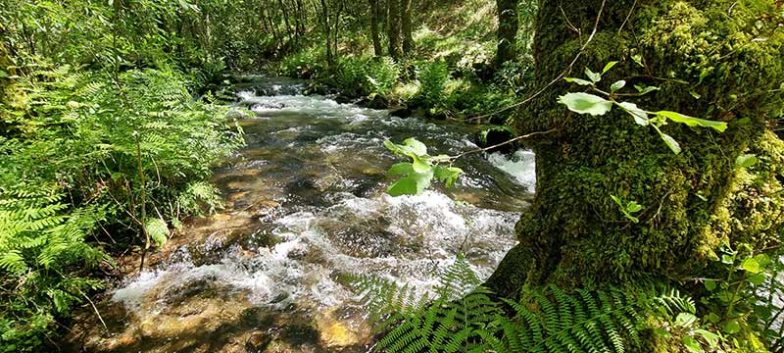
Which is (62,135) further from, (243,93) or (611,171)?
(243,93)

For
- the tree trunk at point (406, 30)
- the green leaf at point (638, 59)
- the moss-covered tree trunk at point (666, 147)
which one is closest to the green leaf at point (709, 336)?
the moss-covered tree trunk at point (666, 147)

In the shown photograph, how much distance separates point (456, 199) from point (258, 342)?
348cm

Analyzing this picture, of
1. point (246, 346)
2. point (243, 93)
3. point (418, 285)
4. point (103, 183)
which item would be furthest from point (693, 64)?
point (243, 93)

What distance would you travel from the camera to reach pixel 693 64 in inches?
56.8

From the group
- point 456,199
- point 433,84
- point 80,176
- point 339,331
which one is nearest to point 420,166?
point 339,331

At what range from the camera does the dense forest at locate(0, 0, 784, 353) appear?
4.71 ft

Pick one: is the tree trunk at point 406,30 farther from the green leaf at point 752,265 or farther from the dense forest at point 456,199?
the green leaf at point 752,265

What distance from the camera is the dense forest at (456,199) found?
1.44 m

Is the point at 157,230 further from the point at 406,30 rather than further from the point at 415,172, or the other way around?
the point at 406,30

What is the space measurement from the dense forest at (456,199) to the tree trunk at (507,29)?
5234 mm

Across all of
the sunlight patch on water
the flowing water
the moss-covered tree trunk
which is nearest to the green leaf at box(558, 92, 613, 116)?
the moss-covered tree trunk

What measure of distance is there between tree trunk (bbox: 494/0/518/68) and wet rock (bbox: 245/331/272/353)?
35.4 ft

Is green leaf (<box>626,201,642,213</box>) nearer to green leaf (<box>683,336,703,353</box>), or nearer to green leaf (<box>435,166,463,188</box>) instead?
green leaf (<box>683,336,703,353</box>)

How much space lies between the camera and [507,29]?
37.6ft
